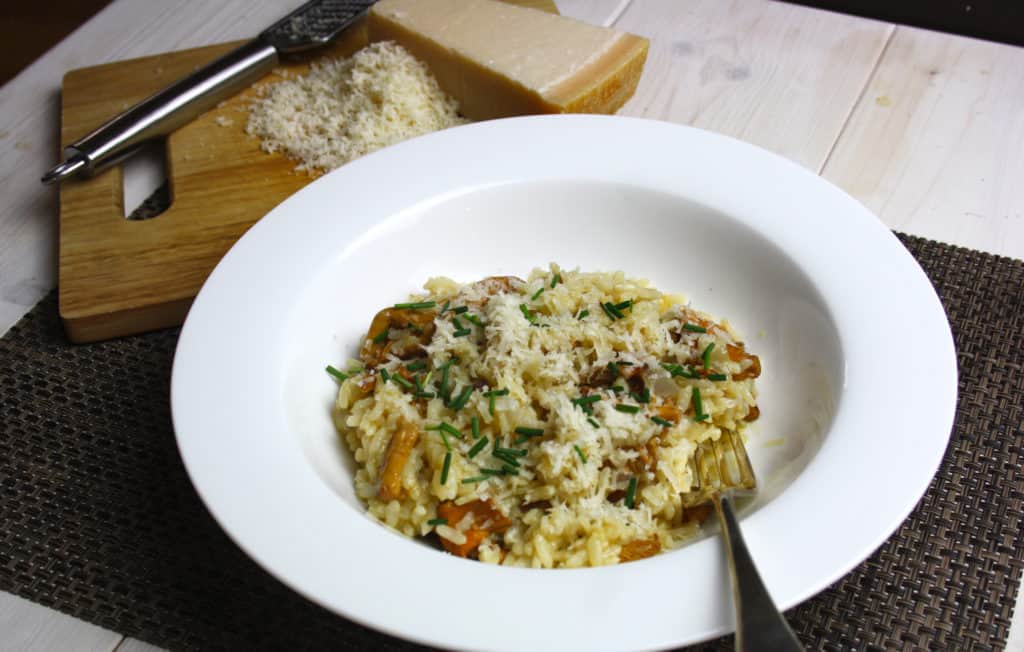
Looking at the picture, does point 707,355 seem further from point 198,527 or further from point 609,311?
point 198,527

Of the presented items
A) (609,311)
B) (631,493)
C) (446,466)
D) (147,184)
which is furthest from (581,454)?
(147,184)

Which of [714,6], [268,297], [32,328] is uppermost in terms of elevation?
[268,297]

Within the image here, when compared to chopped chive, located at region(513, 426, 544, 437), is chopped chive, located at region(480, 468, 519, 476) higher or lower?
lower

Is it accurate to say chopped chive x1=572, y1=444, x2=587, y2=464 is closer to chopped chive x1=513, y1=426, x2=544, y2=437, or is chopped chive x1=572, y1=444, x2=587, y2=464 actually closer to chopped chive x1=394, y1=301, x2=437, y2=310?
chopped chive x1=513, y1=426, x2=544, y2=437

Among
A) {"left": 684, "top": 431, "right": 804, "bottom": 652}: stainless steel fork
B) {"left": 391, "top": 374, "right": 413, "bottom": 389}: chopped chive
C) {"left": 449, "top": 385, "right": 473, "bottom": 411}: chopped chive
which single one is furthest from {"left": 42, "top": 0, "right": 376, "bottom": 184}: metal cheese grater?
{"left": 684, "top": 431, "right": 804, "bottom": 652}: stainless steel fork

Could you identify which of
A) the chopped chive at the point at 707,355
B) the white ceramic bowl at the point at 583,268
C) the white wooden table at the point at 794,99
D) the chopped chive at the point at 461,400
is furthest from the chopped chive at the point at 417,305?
the white wooden table at the point at 794,99

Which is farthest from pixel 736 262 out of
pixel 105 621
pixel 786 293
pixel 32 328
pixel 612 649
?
pixel 32 328

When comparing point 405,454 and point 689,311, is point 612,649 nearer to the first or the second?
point 405,454
